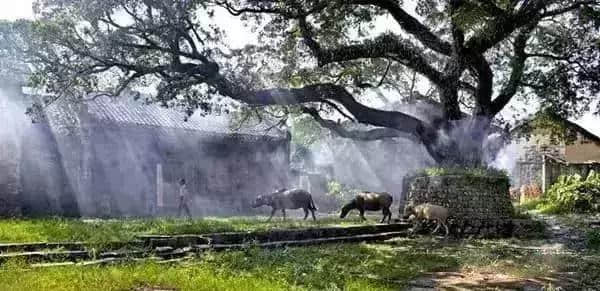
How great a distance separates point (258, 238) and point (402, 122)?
11.6 meters

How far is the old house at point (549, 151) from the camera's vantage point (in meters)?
28.0

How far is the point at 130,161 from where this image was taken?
28.8 meters

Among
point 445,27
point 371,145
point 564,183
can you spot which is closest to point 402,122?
point 445,27

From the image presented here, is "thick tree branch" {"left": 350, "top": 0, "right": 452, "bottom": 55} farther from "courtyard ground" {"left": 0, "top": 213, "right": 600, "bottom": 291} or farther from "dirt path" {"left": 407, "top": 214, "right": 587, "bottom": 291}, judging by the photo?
"dirt path" {"left": 407, "top": 214, "right": 587, "bottom": 291}

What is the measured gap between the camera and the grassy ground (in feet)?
Result: 28.9

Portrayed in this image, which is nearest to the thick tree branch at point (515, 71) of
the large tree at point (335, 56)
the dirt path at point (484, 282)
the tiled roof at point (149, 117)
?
the large tree at point (335, 56)

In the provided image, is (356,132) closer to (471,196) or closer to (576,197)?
(471,196)

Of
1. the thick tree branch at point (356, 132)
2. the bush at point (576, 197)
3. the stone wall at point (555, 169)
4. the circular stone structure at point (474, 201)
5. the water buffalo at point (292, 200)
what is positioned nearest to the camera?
the circular stone structure at point (474, 201)

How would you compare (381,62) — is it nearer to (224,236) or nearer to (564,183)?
(564,183)

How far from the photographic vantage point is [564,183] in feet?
95.0

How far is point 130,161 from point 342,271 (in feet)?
64.3

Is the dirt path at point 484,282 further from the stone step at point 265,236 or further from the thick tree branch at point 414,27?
the thick tree branch at point 414,27

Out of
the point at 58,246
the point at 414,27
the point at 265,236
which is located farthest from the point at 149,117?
the point at 58,246

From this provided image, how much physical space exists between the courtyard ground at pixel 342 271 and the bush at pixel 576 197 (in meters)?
11.0
